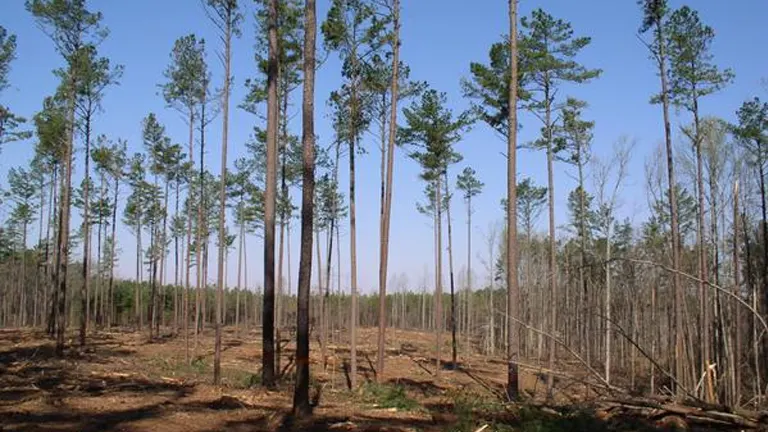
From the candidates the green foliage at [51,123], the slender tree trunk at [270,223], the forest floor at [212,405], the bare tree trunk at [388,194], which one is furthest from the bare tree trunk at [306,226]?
the green foliage at [51,123]

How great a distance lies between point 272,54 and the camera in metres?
13.2

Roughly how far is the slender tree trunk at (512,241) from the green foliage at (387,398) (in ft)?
6.27

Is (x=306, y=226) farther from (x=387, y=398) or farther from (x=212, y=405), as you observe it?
(x=387, y=398)

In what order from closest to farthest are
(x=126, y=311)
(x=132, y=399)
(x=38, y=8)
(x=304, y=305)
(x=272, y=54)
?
(x=304, y=305) < (x=132, y=399) < (x=272, y=54) < (x=38, y=8) < (x=126, y=311)

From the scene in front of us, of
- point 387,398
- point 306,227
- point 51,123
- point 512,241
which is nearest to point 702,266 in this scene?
point 512,241

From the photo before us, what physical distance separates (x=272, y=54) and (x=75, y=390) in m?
7.79

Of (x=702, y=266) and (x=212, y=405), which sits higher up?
(x=702, y=266)

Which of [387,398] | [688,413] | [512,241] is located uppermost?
[512,241]

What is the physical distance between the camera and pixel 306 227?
9.19 metres

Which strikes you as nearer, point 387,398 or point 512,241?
point 387,398

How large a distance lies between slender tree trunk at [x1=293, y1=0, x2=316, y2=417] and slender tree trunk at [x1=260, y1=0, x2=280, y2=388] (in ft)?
12.8

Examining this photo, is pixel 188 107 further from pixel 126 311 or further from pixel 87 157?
pixel 126 311

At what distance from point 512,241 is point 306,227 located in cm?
533

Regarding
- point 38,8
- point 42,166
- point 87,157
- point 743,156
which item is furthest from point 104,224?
point 743,156
